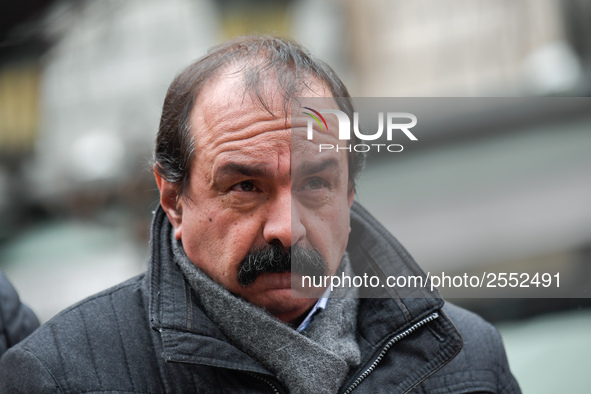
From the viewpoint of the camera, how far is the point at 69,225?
6266 mm

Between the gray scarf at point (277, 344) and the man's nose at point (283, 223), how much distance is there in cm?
21

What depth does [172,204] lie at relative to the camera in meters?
1.99

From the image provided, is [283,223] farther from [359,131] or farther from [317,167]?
[359,131]

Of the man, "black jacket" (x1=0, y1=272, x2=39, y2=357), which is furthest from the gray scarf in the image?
"black jacket" (x1=0, y1=272, x2=39, y2=357)

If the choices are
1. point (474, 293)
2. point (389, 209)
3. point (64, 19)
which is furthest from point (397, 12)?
point (474, 293)

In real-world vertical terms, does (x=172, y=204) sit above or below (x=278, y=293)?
above

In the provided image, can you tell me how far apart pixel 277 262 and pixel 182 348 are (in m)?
0.31

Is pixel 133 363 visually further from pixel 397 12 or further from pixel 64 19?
pixel 397 12

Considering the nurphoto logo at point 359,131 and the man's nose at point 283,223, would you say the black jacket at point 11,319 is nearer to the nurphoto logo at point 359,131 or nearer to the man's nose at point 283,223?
the man's nose at point 283,223

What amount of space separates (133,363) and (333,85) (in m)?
0.92

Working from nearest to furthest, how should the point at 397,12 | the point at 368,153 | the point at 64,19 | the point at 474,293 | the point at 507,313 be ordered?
the point at 474,293 < the point at 368,153 < the point at 507,313 < the point at 64,19 < the point at 397,12

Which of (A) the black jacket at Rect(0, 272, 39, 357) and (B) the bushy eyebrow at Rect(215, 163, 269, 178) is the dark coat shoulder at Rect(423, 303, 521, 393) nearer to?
(B) the bushy eyebrow at Rect(215, 163, 269, 178)

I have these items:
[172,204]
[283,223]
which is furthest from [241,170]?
[172,204]

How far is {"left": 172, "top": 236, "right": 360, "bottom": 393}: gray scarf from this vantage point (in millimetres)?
1761
